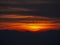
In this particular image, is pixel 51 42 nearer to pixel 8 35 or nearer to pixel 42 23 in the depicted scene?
pixel 8 35

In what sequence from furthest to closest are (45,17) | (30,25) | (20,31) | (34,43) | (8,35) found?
(45,17) < (30,25) < (20,31) < (8,35) < (34,43)

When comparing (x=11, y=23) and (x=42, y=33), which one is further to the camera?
(x=11, y=23)

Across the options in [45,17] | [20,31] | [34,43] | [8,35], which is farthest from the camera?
[45,17]

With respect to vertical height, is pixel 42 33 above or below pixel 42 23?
below

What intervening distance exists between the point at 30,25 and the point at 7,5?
186 inches

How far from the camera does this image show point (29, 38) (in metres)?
8.65

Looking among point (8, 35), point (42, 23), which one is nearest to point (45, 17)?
point (42, 23)

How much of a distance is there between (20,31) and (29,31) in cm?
32

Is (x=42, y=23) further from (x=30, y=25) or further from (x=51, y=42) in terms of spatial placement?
(x=51, y=42)

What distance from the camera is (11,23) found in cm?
1091

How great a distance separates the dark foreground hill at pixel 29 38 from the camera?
8172 mm

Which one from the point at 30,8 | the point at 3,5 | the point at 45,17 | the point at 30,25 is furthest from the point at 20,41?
the point at 3,5

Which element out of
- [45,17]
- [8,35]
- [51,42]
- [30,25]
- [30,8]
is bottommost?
[51,42]

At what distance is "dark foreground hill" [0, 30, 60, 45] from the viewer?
817cm
